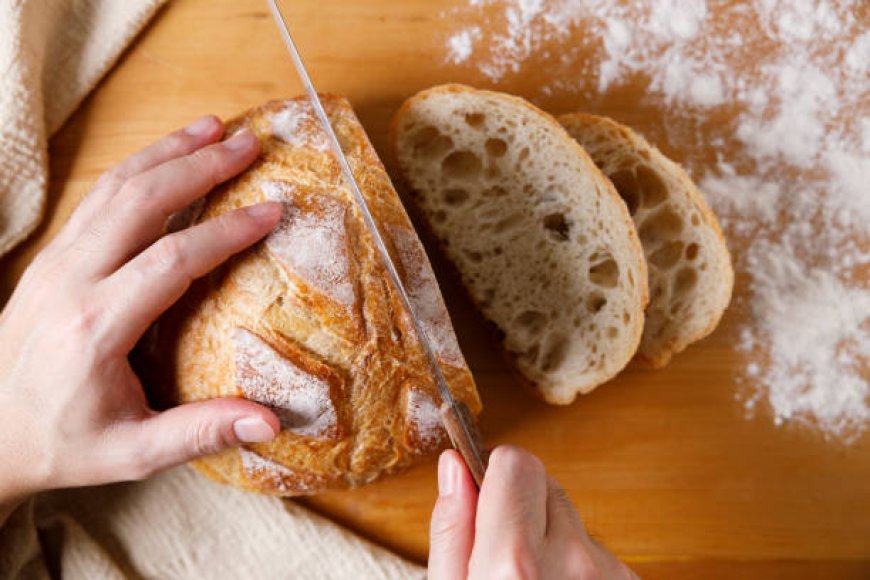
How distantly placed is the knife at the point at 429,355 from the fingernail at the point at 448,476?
20 mm

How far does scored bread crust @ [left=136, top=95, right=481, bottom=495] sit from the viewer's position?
1.32m

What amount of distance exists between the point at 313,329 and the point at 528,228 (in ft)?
1.55

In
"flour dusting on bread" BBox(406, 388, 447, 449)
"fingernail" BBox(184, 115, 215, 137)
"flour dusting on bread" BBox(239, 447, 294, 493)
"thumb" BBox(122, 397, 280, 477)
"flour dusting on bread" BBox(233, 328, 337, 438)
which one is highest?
"fingernail" BBox(184, 115, 215, 137)

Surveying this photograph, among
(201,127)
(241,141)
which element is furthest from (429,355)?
(201,127)

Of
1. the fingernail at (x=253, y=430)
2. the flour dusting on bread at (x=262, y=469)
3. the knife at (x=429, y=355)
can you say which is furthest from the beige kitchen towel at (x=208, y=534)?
the knife at (x=429, y=355)

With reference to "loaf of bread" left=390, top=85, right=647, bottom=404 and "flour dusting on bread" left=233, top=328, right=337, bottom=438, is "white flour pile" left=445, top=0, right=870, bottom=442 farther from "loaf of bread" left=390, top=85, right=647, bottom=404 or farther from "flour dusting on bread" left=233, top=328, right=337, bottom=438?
"flour dusting on bread" left=233, top=328, right=337, bottom=438

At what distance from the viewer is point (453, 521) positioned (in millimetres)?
1166

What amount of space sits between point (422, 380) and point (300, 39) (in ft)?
A: 2.52

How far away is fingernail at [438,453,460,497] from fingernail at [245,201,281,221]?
0.46 m

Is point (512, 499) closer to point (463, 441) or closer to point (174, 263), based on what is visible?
point (463, 441)

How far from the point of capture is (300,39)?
1.70 metres

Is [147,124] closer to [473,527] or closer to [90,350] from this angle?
[90,350]

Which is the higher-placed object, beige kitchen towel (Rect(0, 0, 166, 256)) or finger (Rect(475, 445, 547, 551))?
beige kitchen towel (Rect(0, 0, 166, 256))

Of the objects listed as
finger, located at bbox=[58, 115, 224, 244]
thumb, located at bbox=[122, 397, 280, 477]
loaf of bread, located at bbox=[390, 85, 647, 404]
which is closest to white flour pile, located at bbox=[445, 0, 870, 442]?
loaf of bread, located at bbox=[390, 85, 647, 404]
